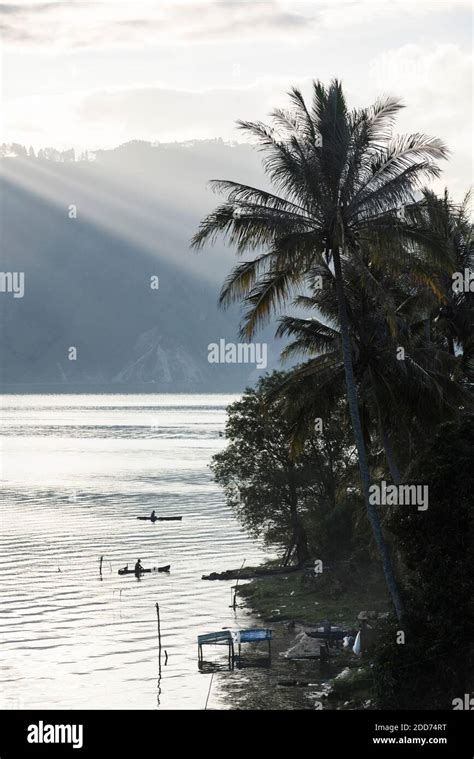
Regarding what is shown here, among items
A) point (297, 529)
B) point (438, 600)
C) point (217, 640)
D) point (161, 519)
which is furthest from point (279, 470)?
point (161, 519)

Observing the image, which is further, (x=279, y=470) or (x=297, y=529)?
(x=297, y=529)

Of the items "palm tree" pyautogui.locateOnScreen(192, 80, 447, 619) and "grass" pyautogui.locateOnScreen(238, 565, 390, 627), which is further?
"grass" pyautogui.locateOnScreen(238, 565, 390, 627)

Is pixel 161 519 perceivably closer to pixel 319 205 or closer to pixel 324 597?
pixel 324 597

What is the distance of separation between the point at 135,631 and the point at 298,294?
3522cm

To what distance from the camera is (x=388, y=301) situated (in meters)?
39.2

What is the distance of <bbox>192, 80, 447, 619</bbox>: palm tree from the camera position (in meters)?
39.6

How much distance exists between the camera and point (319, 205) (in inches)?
1570
